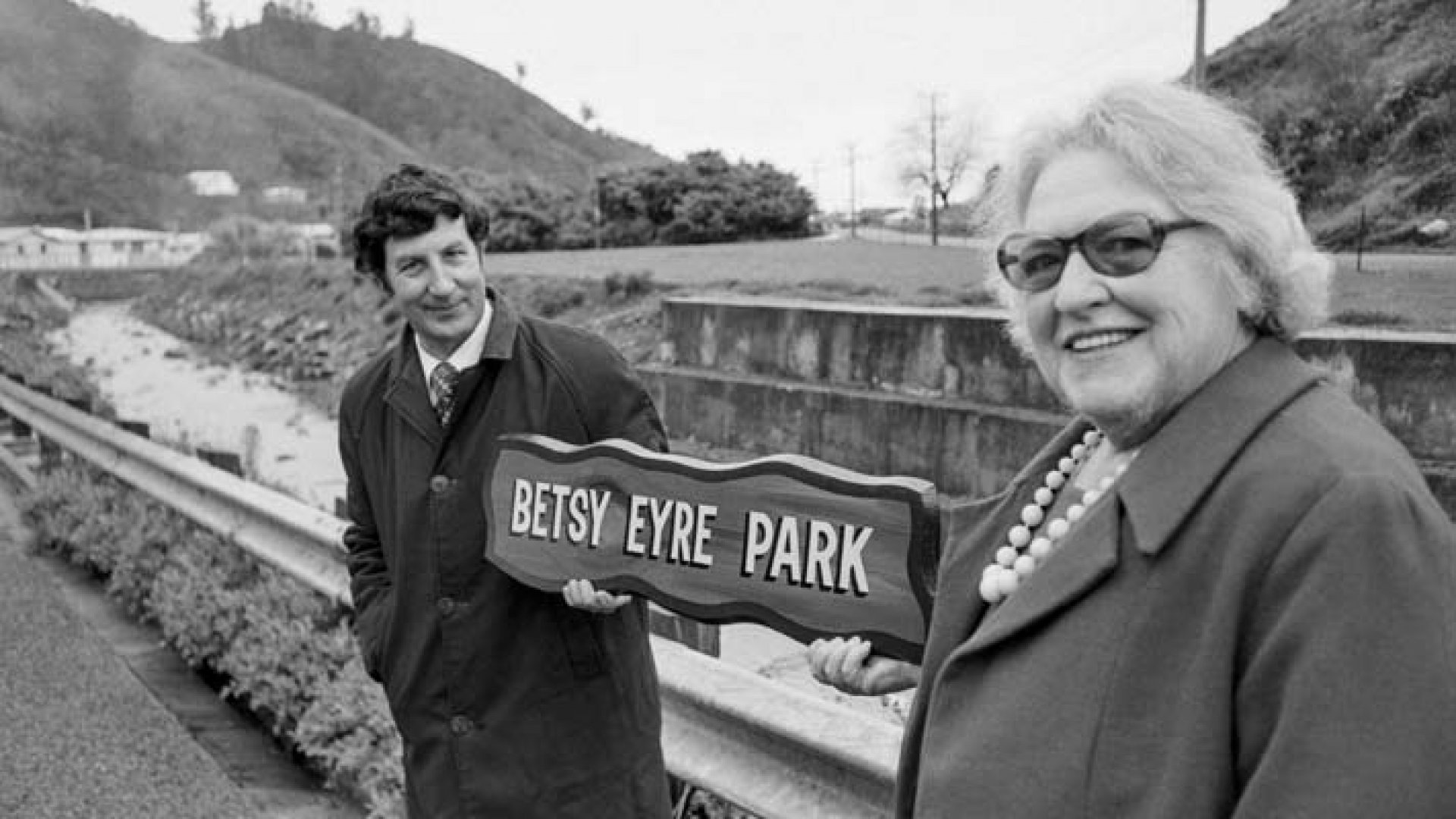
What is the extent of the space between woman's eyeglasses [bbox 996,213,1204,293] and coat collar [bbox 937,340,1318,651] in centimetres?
16

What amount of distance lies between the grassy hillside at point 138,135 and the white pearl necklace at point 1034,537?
132 meters

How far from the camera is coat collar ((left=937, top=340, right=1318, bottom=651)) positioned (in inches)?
58.4

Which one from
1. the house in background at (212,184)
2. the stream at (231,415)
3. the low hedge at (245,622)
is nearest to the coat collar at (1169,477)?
the low hedge at (245,622)

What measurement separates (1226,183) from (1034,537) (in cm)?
49

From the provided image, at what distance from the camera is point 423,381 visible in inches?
115

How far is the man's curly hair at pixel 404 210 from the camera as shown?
2.89 metres

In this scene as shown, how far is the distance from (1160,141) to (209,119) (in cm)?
19540

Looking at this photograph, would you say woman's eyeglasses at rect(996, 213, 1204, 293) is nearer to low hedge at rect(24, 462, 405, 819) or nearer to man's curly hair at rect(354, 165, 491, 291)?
man's curly hair at rect(354, 165, 491, 291)

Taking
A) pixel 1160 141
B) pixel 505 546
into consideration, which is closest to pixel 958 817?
pixel 1160 141

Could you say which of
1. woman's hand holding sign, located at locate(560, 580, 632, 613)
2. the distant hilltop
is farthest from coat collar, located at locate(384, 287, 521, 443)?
the distant hilltop

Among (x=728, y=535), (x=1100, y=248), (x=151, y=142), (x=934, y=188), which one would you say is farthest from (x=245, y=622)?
(x=151, y=142)

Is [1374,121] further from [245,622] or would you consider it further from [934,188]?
[934,188]

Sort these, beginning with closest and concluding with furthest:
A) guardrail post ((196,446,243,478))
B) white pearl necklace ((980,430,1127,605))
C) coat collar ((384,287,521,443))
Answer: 1. white pearl necklace ((980,430,1127,605))
2. coat collar ((384,287,521,443))
3. guardrail post ((196,446,243,478))

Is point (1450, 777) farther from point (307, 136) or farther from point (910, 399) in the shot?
point (307, 136)
